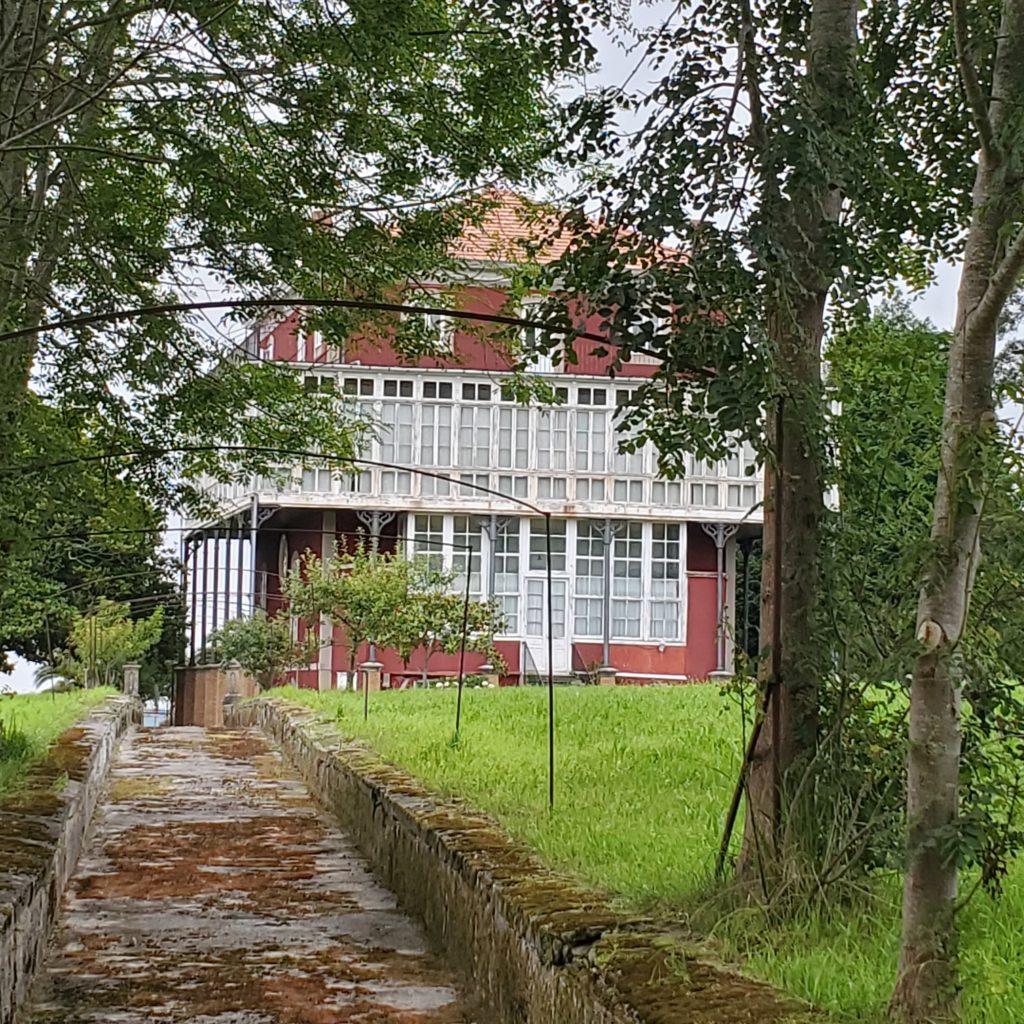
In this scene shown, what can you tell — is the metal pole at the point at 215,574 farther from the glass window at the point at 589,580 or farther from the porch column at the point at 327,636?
the glass window at the point at 589,580

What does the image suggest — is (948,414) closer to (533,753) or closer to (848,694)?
(848,694)

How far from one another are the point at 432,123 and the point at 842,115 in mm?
3997

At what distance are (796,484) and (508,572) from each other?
20877 millimetres

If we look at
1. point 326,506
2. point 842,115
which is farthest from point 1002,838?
point 326,506

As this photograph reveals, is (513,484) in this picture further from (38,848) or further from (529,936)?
(529,936)

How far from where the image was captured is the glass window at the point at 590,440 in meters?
25.0

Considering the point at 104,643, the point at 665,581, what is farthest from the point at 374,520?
the point at 104,643

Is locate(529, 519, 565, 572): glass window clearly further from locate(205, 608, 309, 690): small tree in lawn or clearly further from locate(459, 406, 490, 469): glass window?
locate(205, 608, 309, 690): small tree in lawn

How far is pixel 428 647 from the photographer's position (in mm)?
22188

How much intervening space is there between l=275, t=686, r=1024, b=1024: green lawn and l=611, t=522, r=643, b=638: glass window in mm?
10239

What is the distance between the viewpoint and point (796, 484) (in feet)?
15.6

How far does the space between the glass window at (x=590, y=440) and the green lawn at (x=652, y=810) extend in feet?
33.4

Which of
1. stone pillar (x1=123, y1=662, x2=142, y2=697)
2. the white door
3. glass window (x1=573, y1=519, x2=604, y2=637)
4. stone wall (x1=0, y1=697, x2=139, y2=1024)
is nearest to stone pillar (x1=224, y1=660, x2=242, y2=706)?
stone pillar (x1=123, y1=662, x2=142, y2=697)

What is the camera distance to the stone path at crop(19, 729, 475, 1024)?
17.3 feet
